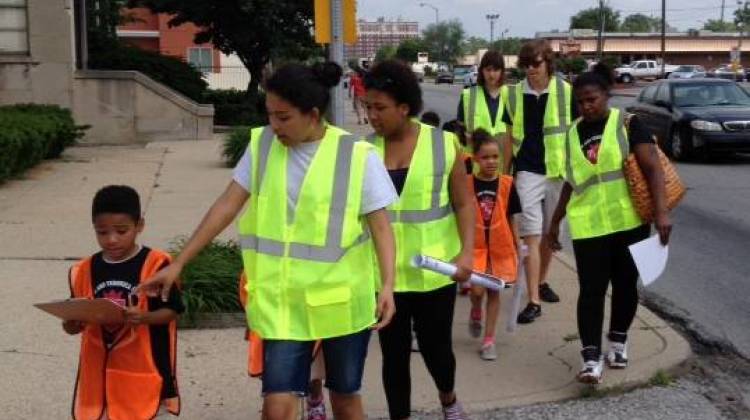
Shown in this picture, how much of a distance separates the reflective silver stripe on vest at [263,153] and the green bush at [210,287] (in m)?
2.77

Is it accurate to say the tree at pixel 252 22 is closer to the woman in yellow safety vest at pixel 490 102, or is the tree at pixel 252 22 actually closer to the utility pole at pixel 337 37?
the utility pole at pixel 337 37

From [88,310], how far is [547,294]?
4.38m

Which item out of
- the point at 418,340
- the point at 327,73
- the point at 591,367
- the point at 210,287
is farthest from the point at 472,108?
the point at 327,73

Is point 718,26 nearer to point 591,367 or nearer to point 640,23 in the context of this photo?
point 640,23

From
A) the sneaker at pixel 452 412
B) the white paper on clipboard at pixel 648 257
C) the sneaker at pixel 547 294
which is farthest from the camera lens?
the sneaker at pixel 547 294

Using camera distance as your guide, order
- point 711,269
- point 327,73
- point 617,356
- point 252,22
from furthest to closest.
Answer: point 252,22, point 711,269, point 617,356, point 327,73

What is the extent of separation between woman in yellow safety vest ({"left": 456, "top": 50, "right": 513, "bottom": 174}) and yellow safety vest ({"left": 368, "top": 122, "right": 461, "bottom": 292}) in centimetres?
261

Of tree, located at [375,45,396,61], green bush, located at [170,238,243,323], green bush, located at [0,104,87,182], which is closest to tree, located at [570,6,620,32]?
tree, located at [375,45,396,61]

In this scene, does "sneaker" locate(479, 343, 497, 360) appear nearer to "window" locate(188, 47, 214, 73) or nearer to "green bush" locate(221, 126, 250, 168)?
"green bush" locate(221, 126, 250, 168)

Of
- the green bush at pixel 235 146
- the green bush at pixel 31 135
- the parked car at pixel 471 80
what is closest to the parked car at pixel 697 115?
the parked car at pixel 471 80

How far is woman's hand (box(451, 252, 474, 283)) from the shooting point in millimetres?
3918

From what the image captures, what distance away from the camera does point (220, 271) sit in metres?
6.53

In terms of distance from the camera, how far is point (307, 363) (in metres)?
3.45

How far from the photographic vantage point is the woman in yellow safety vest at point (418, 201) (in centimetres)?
398
